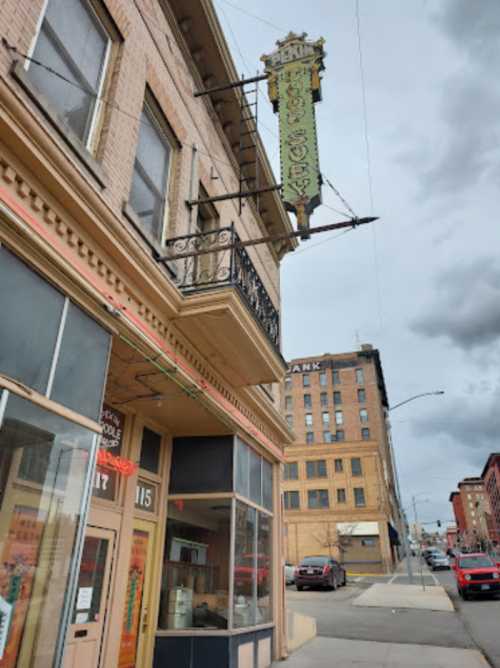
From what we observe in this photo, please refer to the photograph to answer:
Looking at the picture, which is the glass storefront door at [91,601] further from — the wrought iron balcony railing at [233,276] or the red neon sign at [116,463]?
the wrought iron balcony railing at [233,276]

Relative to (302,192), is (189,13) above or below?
above

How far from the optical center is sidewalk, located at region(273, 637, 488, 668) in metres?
8.85

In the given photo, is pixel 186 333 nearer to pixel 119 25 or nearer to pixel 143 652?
pixel 119 25

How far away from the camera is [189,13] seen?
8984 mm

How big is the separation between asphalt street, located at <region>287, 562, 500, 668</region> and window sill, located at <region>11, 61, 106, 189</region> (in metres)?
10.3

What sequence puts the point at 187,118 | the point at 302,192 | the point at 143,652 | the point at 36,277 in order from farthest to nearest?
1. the point at 187,118
2. the point at 302,192
3. the point at 143,652
4. the point at 36,277

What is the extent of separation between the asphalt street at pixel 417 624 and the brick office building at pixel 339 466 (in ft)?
82.5

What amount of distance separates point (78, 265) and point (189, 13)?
265 inches

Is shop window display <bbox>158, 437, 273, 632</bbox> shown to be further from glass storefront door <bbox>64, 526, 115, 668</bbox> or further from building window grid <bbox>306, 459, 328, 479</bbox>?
building window grid <bbox>306, 459, 328, 479</bbox>

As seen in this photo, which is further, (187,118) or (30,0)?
(187,118)

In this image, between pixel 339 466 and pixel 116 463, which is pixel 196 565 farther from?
pixel 339 466

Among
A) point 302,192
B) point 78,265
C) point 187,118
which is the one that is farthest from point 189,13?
point 78,265

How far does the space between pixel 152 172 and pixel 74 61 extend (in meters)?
1.93

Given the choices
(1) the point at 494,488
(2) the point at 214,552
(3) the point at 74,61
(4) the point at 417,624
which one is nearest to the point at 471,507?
(1) the point at 494,488
